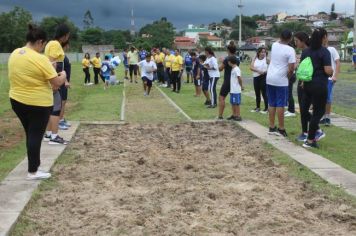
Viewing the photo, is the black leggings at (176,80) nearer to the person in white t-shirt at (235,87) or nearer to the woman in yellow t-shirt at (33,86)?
the person in white t-shirt at (235,87)

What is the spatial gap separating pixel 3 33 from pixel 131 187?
85.4 meters

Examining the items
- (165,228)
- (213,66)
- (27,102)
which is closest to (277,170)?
(165,228)

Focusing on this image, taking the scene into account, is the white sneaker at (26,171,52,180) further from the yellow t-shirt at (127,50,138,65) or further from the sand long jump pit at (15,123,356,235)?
the yellow t-shirt at (127,50,138,65)

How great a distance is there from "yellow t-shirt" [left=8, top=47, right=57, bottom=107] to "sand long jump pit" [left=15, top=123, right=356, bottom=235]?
1.08m

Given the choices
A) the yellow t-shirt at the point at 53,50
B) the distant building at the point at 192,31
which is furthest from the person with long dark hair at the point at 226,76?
the distant building at the point at 192,31

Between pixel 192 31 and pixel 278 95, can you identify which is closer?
pixel 278 95

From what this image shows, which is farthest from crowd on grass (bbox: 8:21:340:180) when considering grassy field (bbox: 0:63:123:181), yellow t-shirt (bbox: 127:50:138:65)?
yellow t-shirt (bbox: 127:50:138:65)

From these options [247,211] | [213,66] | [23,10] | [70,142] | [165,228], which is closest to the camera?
[165,228]

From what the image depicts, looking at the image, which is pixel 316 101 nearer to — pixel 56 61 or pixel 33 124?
pixel 56 61

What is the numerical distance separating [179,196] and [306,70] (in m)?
3.79

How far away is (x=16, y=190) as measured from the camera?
6.02 metres

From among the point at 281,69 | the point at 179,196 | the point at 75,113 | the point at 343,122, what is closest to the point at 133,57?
the point at 75,113

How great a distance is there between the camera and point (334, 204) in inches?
219

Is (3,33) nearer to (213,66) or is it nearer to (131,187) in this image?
(213,66)
